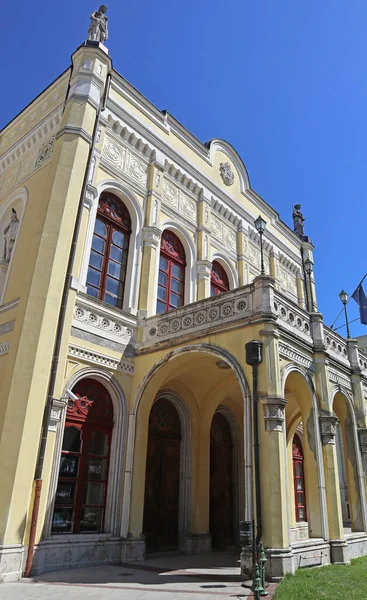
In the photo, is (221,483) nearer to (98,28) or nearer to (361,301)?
(361,301)

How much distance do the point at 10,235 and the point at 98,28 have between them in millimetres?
6792

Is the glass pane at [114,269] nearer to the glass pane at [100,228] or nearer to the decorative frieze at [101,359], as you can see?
the glass pane at [100,228]

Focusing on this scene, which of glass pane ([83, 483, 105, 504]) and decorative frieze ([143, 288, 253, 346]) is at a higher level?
decorative frieze ([143, 288, 253, 346])

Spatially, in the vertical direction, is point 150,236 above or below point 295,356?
above

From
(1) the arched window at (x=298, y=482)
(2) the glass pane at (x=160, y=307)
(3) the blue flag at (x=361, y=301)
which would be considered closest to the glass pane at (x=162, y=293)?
(2) the glass pane at (x=160, y=307)

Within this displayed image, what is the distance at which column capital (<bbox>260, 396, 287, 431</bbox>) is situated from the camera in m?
9.43

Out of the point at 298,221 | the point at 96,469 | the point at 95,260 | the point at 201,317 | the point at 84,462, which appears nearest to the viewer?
the point at 84,462

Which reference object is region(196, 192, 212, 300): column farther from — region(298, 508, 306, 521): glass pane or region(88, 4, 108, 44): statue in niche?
region(298, 508, 306, 521): glass pane

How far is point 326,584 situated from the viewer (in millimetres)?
7898

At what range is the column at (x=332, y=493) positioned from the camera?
1047 cm

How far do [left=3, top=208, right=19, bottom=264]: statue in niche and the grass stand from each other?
401 inches

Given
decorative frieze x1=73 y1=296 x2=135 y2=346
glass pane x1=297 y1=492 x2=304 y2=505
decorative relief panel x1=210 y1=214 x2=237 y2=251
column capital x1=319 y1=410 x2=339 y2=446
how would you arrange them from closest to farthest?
column capital x1=319 y1=410 x2=339 y2=446 → decorative frieze x1=73 y1=296 x2=135 y2=346 → decorative relief panel x1=210 y1=214 x2=237 y2=251 → glass pane x1=297 y1=492 x2=304 y2=505

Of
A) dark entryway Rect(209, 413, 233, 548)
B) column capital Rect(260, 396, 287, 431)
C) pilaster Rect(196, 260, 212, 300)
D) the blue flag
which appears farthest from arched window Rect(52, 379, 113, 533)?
the blue flag

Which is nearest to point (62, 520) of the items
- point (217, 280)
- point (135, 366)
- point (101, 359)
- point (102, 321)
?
point (101, 359)
